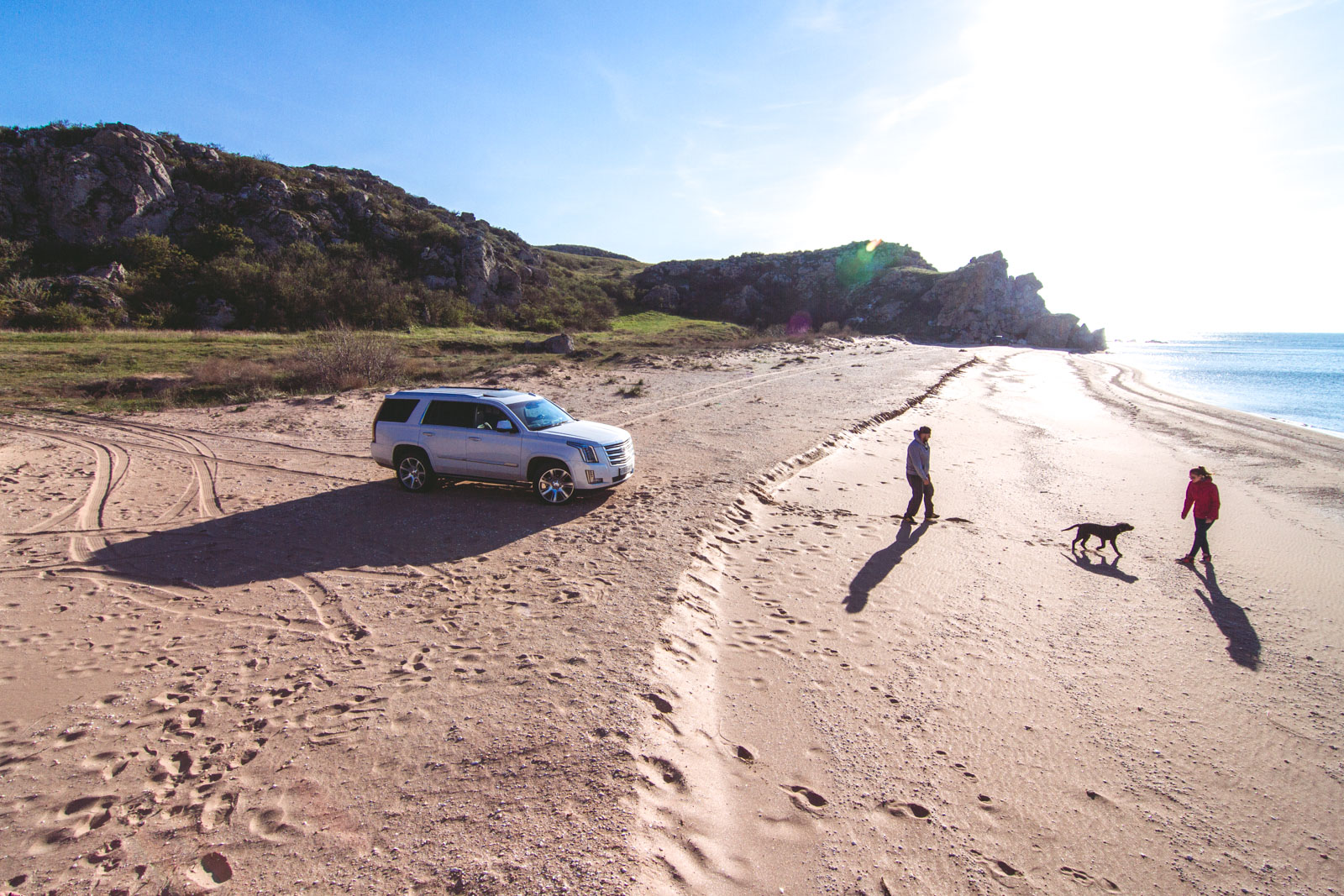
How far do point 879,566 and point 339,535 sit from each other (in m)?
8.12

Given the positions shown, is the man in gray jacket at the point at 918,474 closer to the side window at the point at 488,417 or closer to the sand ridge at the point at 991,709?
the sand ridge at the point at 991,709

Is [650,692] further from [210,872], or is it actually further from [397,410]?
[397,410]

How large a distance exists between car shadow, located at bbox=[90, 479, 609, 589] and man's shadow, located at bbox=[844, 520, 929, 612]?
465cm

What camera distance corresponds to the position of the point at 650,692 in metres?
5.34

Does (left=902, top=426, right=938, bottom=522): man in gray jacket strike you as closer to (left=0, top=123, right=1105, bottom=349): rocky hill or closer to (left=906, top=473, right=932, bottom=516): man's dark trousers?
(left=906, top=473, right=932, bottom=516): man's dark trousers

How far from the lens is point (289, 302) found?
134ft

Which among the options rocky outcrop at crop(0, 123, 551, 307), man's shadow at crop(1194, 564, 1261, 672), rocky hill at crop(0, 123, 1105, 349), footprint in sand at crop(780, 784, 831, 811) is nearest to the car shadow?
footprint in sand at crop(780, 784, 831, 811)

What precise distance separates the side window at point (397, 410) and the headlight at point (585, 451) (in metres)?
3.35

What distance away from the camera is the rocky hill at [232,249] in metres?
37.7

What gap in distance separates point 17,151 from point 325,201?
19.5 metres

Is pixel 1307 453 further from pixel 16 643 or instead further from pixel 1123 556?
pixel 16 643

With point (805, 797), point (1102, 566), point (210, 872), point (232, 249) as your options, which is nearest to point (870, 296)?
point (232, 249)

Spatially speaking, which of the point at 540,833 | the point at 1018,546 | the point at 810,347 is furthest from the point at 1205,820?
the point at 810,347

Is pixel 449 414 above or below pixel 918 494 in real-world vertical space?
above
